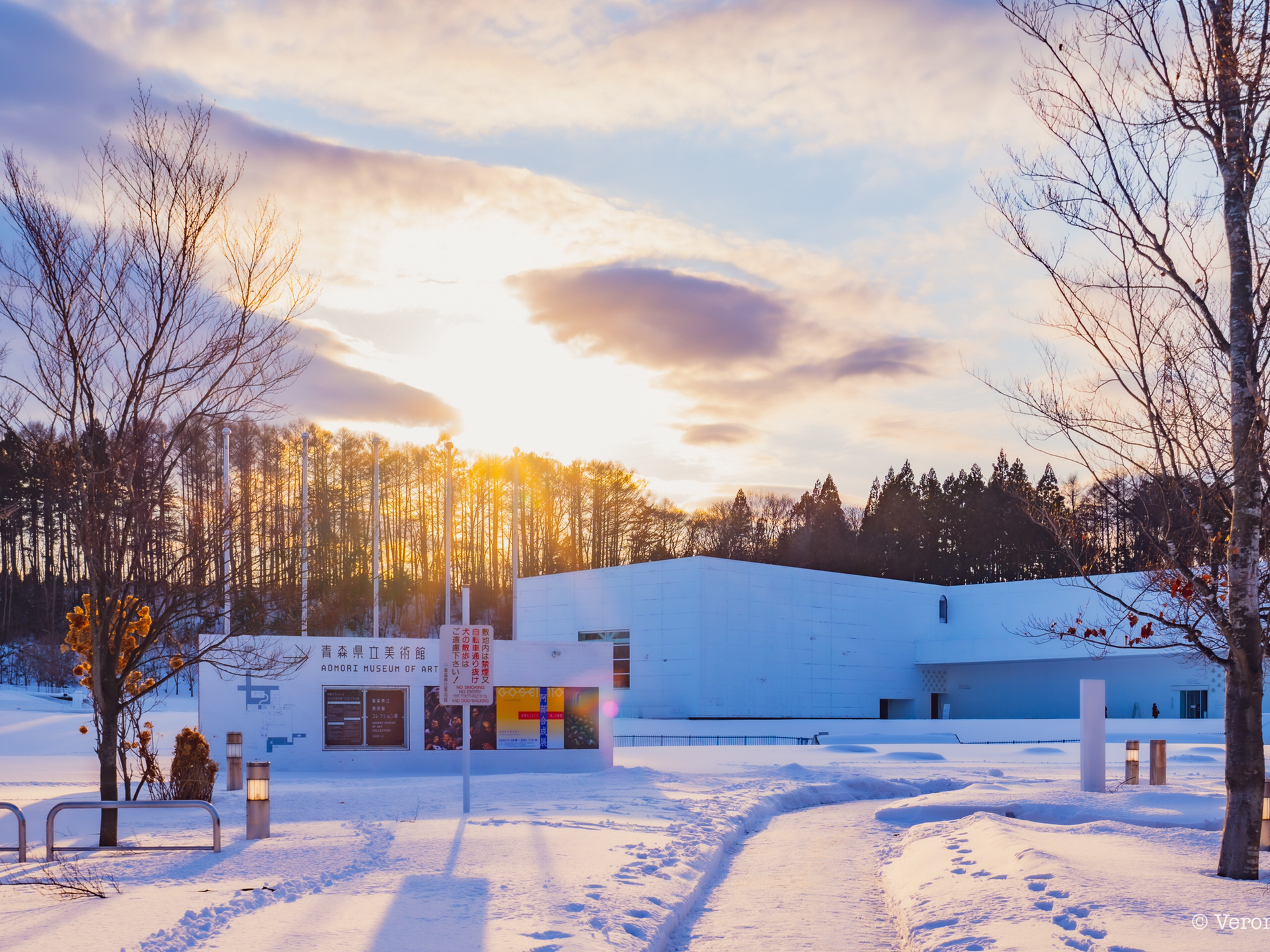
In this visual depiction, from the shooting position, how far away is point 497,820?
13875mm

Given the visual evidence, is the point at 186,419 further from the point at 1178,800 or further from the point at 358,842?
the point at 1178,800

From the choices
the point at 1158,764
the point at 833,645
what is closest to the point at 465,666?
the point at 1158,764

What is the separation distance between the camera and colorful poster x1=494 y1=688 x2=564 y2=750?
23.8 meters

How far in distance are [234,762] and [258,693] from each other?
3.63 meters

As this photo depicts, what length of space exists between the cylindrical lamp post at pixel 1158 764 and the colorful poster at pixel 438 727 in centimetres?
1433

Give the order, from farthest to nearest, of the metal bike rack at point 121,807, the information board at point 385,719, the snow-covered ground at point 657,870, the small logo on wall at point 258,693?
the information board at point 385,719
the small logo on wall at point 258,693
the metal bike rack at point 121,807
the snow-covered ground at point 657,870

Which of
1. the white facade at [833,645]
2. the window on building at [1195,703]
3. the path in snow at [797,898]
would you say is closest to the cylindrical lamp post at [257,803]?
the path in snow at [797,898]

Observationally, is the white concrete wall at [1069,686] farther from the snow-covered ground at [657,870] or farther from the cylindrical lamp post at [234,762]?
the cylindrical lamp post at [234,762]

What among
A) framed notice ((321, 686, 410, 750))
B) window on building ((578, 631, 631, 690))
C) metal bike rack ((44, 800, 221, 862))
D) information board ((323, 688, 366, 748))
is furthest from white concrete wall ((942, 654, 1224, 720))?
metal bike rack ((44, 800, 221, 862))

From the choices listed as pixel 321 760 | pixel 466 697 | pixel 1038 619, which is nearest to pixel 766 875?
pixel 466 697

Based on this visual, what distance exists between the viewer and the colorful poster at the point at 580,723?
24047mm

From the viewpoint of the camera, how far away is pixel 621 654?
174ft

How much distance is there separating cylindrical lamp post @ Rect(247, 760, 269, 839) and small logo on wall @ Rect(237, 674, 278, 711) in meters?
10.7

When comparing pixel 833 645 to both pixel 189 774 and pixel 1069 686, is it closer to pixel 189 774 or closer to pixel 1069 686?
pixel 1069 686
